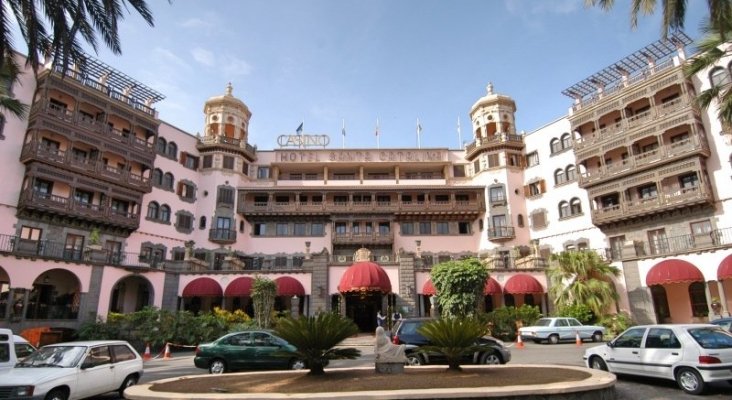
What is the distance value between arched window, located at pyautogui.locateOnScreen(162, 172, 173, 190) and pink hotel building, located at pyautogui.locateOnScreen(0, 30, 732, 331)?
7.5 inches

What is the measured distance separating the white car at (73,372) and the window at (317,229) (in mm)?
28646

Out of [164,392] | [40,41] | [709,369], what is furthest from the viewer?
[40,41]

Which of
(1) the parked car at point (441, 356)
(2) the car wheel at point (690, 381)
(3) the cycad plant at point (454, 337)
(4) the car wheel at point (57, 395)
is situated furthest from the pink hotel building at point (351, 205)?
(4) the car wheel at point (57, 395)

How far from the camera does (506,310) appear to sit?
98.4ft

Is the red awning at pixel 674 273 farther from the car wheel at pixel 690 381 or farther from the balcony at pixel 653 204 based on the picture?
the car wheel at pixel 690 381

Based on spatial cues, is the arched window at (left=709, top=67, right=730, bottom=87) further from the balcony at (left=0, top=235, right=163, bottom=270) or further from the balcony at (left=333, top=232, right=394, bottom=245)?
the balcony at (left=0, top=235, right=163, bottom=270)

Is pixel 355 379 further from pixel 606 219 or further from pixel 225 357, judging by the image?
pixel 606 219

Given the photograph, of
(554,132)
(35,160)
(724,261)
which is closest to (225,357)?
(35,160)

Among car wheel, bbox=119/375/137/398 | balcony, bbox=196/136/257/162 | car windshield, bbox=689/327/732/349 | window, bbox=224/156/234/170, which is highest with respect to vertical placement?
balcony, bbox=196/136/257/162

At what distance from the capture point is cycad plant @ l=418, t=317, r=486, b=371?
37.8ft

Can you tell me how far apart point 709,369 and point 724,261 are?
2056 cm

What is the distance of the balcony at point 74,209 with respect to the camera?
95.8ft

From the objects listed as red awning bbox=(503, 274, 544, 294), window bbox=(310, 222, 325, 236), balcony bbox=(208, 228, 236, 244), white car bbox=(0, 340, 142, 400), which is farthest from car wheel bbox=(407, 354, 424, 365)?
balcony bbox=(208, 228, 236, 244)

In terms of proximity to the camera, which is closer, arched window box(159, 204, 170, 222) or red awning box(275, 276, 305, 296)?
red awning box(275, 276, 305, 296)
